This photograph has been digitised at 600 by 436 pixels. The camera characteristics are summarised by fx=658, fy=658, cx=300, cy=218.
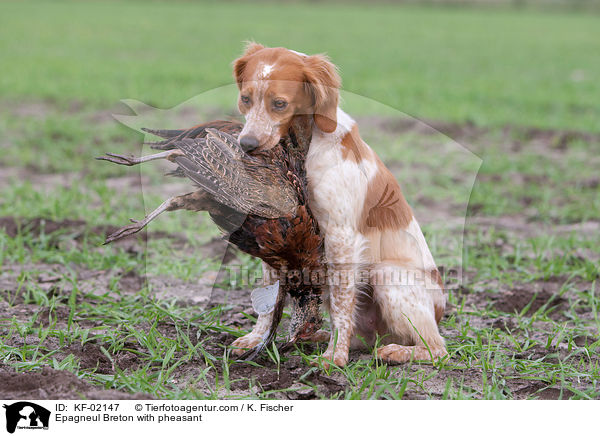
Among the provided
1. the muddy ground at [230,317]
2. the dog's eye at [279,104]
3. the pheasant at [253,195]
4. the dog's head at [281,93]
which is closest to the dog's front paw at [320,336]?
the muddy ground at [230,317]

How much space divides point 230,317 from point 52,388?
1238mm

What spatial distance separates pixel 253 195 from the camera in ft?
9.11

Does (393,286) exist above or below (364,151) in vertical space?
below

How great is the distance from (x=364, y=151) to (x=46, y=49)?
1259cm

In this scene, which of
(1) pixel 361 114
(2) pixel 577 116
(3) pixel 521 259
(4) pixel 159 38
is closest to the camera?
(3) pixel 521 259

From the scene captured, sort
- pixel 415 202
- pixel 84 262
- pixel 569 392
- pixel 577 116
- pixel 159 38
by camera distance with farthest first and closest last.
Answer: pixel 159 38, pixel 577 116, pixel 415 202, pixel 84 262, pixel 569 392

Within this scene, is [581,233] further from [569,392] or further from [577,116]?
[577,116]

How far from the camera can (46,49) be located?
45.4ft

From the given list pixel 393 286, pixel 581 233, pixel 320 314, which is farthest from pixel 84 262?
pixel 581 233

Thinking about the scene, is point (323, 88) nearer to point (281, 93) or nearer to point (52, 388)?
point (281, 93)

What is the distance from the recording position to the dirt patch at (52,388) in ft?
8.63
